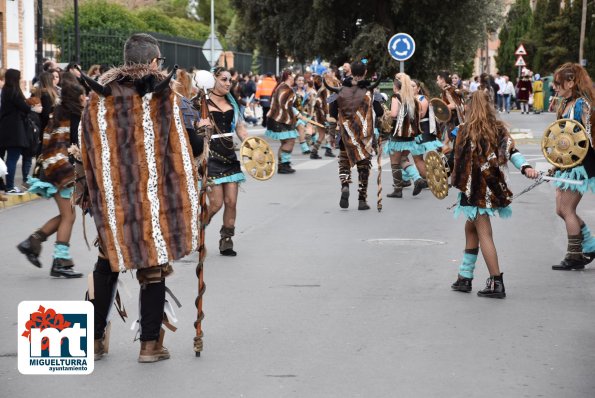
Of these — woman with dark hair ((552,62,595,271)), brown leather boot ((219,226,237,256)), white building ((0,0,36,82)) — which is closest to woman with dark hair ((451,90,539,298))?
woman with dark hair ((552,62,595,271))

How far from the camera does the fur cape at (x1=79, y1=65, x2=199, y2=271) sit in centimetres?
627

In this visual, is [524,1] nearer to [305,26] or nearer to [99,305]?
[305,26]

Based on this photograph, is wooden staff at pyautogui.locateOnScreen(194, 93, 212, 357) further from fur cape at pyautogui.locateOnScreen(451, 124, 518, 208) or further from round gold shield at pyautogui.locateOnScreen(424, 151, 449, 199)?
round gold shield at pyautogui.locateOnScreen(424, 151, 449, 199)

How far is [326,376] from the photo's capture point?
20.6 ft

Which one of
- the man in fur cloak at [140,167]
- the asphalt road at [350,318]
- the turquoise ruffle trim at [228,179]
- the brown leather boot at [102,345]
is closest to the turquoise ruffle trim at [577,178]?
the asphalt road at [350,318]

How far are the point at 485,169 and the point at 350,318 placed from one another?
168 cm

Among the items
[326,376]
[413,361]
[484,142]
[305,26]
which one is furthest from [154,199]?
[305,26]

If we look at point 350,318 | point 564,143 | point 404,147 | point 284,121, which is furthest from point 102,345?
point 284,121

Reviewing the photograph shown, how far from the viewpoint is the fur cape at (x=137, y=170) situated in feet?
20.6

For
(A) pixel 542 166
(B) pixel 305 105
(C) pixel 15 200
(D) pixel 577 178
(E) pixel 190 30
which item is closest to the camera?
(D) pixel 577 178

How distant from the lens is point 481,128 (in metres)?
8.70

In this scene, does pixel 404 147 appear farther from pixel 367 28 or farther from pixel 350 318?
pixel 367 28

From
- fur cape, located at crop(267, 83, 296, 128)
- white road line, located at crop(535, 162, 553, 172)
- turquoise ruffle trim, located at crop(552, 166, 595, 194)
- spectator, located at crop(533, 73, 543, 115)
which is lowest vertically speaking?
spectator, located at crop(533, 73, 543, 115)

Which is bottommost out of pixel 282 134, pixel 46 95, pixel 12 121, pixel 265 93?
pixel 265 93
